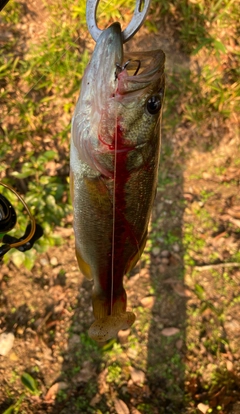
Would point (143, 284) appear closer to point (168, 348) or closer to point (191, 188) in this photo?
point (168, 348)

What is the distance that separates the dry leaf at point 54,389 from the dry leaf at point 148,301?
3.39 feet

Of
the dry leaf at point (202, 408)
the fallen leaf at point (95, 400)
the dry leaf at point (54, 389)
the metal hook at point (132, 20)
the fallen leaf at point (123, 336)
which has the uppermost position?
the metal hook at point (132, 20)

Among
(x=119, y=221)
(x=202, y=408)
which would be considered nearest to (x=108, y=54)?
(x=119, y=221)

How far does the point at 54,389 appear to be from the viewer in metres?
2.91

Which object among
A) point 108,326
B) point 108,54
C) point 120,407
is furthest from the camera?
point 120,407

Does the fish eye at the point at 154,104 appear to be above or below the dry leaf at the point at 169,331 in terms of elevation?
above

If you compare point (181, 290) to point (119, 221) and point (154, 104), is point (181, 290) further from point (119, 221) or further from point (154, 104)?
point (154, 104)

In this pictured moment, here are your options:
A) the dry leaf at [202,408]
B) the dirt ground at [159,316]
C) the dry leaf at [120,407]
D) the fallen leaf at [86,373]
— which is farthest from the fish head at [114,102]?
the dry leaf at [202,408]

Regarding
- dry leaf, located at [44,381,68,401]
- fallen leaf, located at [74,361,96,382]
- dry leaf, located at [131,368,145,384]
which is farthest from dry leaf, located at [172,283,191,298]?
dry leaf, located at [44,381,68,401]

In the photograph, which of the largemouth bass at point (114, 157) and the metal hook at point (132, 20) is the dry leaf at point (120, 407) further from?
the metal hook at point (132, 20)

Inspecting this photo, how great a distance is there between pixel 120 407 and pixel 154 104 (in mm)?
2585

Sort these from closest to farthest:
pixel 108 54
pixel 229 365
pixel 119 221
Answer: pixel 108 54 < pixel 119 221 < pixel 229 365

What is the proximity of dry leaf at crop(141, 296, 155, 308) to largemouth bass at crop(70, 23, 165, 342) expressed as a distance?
58.1 inches

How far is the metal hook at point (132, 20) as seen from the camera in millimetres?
1470
